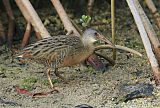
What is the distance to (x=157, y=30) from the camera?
7.62m

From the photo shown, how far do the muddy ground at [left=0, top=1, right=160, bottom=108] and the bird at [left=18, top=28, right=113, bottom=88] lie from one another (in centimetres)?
21

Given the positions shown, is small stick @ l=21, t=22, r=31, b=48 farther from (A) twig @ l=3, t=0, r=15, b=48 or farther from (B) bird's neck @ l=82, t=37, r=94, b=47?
(B) bird's neck @ l=82, t=37, r=94, b=47

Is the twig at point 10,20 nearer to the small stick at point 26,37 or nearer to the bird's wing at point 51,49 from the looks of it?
the small stick at point 26,37

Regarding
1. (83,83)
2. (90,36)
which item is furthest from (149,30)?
(83,83)

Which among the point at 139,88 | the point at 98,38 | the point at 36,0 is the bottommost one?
the point at 139,88

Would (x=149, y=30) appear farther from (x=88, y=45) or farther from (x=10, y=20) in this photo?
(x=10, y=20)

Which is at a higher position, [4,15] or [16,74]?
[4,15]

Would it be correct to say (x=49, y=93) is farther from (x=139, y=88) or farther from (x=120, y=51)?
(x=120, y=51)

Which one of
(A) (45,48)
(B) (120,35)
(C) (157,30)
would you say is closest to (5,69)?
(A) (45,48)

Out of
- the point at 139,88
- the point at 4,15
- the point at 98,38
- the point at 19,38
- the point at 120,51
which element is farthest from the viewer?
the point at 4,15

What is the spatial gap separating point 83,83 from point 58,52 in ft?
1.36

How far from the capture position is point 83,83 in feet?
19.2

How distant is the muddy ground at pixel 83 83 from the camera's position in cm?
529

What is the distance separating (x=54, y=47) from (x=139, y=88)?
913mm
